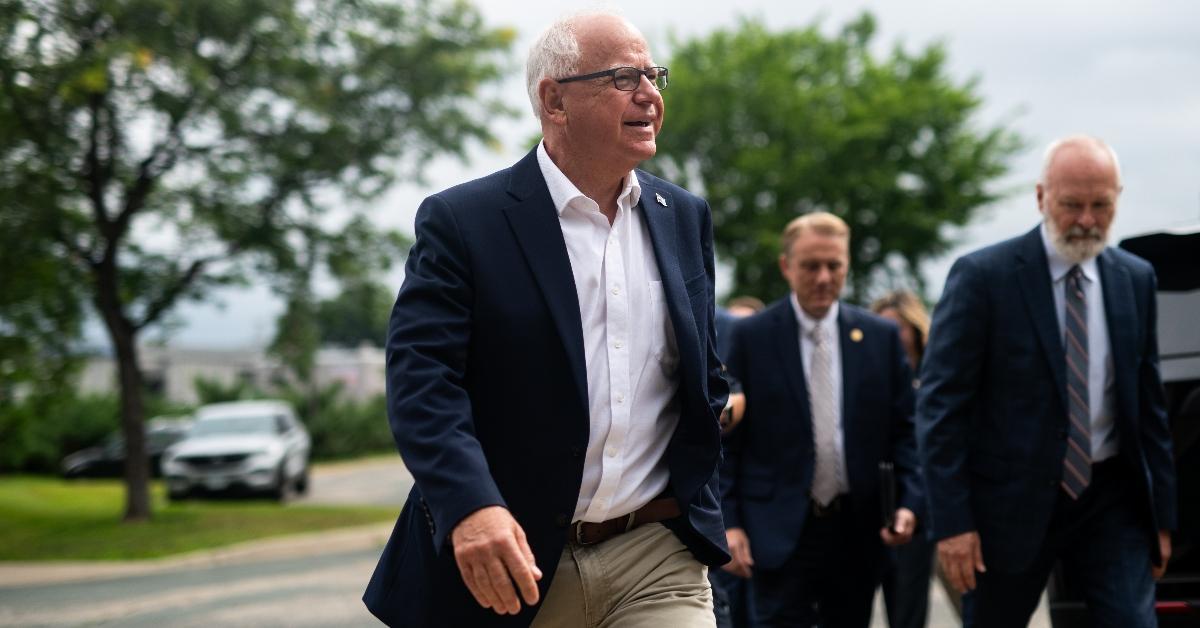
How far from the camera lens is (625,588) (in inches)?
110

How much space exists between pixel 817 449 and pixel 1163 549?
5.10ft

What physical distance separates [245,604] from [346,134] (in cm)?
841

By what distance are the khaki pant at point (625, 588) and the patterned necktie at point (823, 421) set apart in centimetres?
246

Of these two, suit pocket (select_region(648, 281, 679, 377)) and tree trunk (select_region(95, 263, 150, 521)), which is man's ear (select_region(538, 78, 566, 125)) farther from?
tree trunk (select_region(95, 263, 150, 521))

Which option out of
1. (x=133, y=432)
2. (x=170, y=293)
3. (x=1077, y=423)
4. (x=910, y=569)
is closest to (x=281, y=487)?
(x=133, y=432)

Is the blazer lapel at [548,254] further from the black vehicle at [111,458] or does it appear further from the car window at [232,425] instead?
the black vehicle at [111,458]

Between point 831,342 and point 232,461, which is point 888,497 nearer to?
point 831,342

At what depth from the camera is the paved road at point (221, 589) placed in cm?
915

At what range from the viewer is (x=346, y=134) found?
55.2ft

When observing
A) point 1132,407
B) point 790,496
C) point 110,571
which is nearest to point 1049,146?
point 1132,407

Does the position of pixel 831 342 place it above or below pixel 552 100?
below

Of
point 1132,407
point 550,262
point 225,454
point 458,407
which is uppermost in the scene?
point 550,262

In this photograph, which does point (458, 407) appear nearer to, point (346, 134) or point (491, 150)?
point (346, 134)

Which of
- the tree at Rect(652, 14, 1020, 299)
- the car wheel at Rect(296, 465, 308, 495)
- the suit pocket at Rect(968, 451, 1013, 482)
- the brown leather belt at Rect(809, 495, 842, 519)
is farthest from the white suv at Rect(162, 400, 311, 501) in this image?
the suit pocket at Rect(968, 451, 1013, 482)
